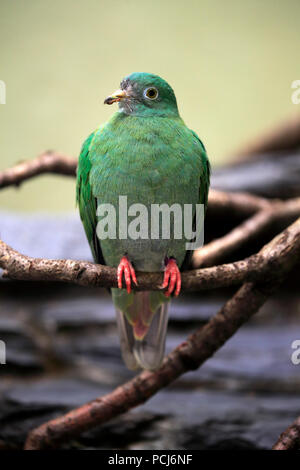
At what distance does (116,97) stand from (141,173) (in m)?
0.37

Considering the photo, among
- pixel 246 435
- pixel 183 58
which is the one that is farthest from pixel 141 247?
pixel 183 58

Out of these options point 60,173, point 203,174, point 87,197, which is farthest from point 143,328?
point 60,173

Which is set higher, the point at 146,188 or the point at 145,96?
→ the point at 145,96

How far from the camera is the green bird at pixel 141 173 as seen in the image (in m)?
1.90

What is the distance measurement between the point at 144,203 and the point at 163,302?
2.36 ft

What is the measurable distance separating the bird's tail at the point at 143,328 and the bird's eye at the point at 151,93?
40.4 inches

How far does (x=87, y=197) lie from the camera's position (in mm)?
2096

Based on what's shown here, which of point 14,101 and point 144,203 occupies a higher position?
point 14,101

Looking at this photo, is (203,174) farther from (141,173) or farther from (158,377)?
(158,377)

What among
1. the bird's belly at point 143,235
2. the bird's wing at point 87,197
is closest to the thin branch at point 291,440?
the bird's belly at point 143,235

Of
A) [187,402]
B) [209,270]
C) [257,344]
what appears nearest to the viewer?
[209,270]

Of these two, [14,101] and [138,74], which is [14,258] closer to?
[138,74]

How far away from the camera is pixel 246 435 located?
104 inches

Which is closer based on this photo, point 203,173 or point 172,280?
point 172,280
